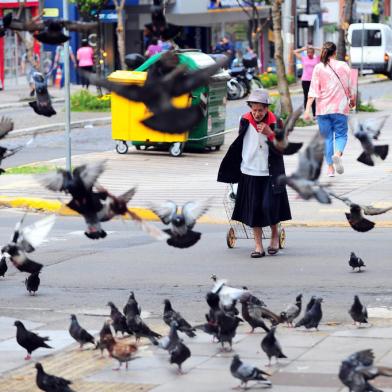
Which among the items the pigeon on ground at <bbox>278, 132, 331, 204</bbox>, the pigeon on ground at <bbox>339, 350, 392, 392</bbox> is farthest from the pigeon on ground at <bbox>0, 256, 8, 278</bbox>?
the pigeon on ground at <bbox>278, 132, 331, 204</bbox>

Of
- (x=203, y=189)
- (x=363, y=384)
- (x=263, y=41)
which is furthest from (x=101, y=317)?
(x=263, y=41)

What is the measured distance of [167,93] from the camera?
5629mm

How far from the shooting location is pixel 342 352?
952 centimetres

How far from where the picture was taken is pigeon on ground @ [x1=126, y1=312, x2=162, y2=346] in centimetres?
974

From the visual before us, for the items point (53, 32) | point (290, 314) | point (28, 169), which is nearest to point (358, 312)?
point (290, 314)

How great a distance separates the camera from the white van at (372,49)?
56625 mm

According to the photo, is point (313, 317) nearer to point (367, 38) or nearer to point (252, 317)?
point (252, 317)

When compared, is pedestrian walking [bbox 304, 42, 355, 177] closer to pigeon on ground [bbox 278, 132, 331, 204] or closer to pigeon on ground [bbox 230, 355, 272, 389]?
pigeon on ground [bbox 230, 355, 272, 389]

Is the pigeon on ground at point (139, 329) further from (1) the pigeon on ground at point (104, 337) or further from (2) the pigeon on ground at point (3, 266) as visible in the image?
(2) the pigeon on ground at point (3, 266)

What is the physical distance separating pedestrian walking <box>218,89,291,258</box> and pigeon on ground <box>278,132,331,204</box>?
6.93m

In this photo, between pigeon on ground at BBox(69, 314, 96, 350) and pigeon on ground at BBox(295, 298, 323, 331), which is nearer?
pigeon on ground at BBox(69, 314, 96, 350)

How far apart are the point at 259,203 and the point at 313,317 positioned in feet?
12.7

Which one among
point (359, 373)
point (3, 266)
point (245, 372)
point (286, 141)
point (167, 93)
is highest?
point (167, 93)

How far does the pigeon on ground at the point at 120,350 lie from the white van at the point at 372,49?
1902 inches
